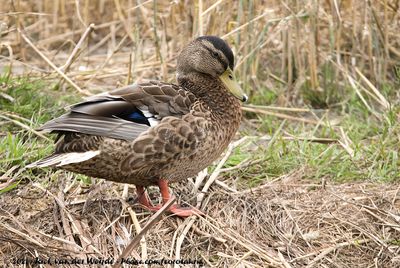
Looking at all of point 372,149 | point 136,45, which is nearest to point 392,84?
point 372,149

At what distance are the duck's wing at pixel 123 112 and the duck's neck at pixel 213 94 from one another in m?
0.18

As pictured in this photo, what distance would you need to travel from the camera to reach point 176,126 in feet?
13.1

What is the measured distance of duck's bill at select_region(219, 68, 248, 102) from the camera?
4.32 metres

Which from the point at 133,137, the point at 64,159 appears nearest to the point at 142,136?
the point at 133,137

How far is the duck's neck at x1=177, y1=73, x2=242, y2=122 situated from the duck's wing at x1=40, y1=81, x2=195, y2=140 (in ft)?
0.60

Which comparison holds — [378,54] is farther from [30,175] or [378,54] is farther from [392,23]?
[30,175]

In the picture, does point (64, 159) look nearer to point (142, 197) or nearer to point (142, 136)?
point (142, 136)

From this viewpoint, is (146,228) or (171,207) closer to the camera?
(146,228)

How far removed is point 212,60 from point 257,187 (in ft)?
2.54

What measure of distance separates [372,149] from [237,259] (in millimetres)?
1734

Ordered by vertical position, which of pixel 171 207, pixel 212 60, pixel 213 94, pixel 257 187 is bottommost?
pixel 257 187

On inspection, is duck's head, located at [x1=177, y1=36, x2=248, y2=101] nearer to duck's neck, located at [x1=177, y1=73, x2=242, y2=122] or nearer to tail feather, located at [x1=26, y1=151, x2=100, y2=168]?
duck's neck, located at [x1=177, y1=73, x2=242, y2=122]

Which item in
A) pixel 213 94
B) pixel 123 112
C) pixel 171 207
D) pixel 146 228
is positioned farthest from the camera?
pixel 213 94

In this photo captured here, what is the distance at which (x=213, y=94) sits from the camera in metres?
4.32
